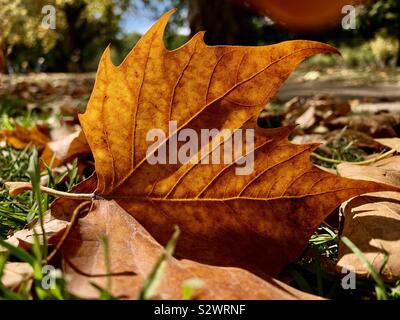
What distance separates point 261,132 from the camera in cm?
79

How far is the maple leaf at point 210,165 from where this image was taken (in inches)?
30.5

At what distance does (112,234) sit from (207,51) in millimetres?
350

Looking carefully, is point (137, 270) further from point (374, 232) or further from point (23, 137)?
point (23, 137)

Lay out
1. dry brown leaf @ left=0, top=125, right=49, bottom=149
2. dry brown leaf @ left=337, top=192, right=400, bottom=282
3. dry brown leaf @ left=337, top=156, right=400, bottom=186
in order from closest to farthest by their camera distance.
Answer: dry brown leaf @ left=337, top=192, right=400, bottom=282 → dry brown leaf @ left=337, top=156, right=400, bottom=186 → dry brown leaf @ left=0, top=125, right=49, bottom=149

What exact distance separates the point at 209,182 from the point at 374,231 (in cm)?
29

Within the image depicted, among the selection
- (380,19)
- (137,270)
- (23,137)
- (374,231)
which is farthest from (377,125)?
(380,19)

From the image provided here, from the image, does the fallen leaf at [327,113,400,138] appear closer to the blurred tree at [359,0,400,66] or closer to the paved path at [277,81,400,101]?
the paved path at [277,81,400,101]

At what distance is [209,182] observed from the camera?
0.81 m

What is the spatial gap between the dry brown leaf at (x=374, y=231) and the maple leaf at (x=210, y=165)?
0.06 metres

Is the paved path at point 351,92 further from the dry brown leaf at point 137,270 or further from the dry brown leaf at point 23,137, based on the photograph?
the dry brown leaf at point 137,270

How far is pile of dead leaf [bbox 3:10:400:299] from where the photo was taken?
2.49 ft

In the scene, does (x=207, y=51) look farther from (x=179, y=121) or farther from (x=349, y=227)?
(x=349, y=227)
